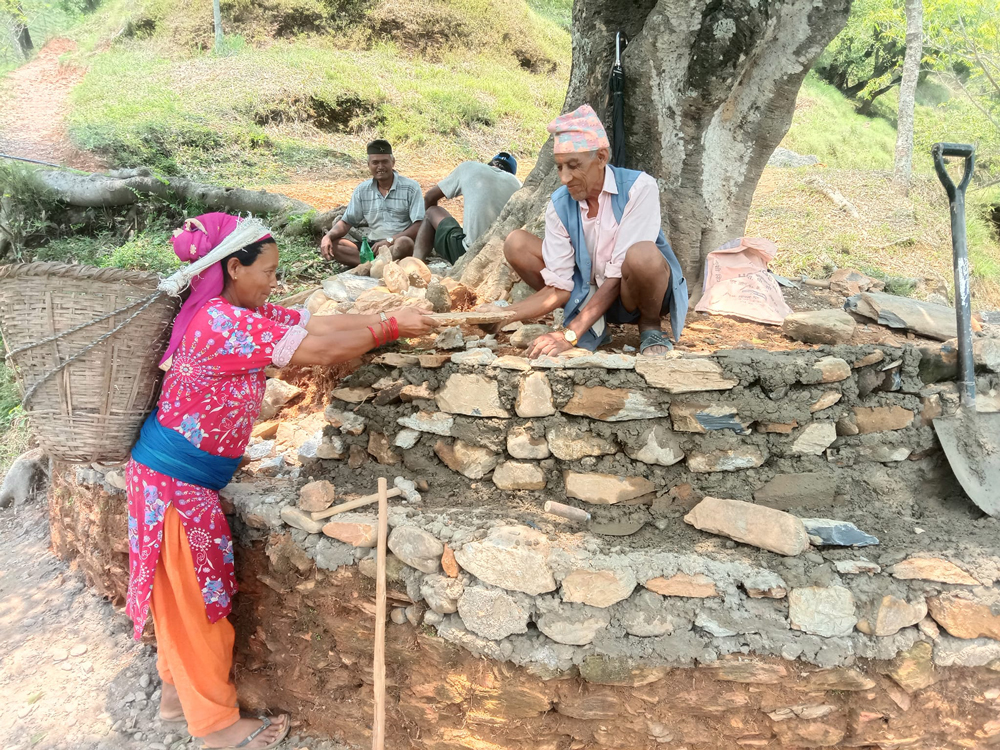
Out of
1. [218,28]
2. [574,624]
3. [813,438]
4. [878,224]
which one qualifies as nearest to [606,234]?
[813,438]

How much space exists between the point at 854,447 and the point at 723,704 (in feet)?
3.55

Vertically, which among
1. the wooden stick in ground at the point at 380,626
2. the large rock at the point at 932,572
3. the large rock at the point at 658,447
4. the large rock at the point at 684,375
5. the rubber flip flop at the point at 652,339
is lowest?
the wooden stick in ground at the point at 380,626

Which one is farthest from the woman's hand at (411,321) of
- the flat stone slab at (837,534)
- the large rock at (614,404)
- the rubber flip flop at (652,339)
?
the flat stone slab at (837,534)

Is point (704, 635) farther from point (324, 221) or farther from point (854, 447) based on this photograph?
point (324, 221)

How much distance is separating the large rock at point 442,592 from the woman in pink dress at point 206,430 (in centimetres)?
84

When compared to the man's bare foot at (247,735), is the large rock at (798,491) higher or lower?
higher

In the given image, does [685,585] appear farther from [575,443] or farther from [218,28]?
[218,28]

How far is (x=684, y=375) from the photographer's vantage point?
2.32m

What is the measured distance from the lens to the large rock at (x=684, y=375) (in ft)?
7.59

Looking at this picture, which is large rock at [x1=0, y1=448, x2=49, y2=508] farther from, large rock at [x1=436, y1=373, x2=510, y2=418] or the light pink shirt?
the light pink shirt

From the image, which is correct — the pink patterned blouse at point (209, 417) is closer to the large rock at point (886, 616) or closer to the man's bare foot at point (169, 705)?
the man's bare foot at point (169, 705)

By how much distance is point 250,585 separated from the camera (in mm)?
2699

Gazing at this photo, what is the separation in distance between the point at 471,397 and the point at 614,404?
55 centimetres

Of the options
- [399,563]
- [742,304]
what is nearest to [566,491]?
[399,563]
